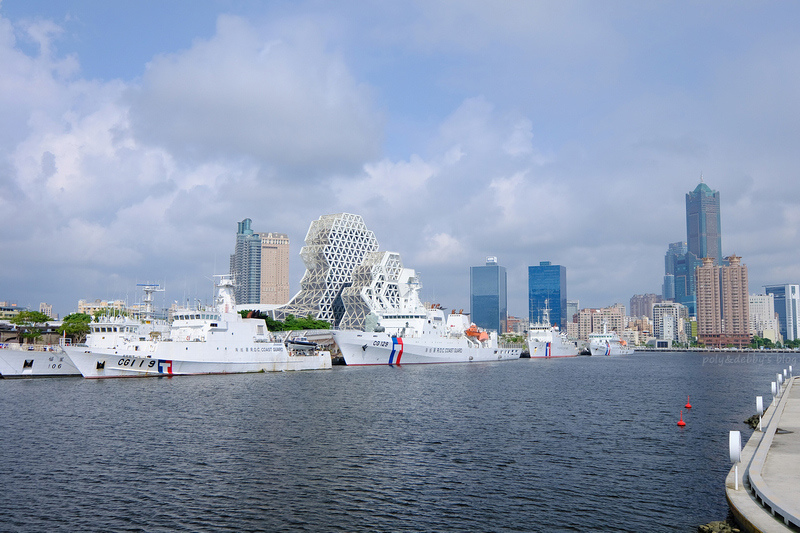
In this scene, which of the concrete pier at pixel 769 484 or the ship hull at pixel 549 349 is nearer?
the concrete pier at pixel 769 484

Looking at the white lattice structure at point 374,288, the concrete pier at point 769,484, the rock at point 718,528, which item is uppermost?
the white lattice structure at point 374,288

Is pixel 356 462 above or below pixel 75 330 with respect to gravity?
below

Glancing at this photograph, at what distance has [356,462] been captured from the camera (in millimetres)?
26344

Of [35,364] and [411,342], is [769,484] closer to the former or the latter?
[35,364]

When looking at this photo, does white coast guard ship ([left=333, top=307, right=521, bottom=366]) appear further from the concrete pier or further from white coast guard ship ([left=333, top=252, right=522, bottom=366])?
the concrete pier

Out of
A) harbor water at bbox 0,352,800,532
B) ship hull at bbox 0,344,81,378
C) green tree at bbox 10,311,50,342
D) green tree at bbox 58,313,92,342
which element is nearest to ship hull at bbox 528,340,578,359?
green tree at bbox 58,313,92,342

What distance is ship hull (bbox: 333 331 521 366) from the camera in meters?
91.8

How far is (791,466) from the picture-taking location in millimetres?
19141

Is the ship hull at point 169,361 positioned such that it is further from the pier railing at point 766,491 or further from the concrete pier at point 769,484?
the pier railing at point 766,491

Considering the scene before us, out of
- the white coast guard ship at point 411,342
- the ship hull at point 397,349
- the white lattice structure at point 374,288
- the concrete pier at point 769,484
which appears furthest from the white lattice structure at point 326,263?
the concrete pier at point 769,484

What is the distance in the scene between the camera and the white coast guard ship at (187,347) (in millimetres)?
62344

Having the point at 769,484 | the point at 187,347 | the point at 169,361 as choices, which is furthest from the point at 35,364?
the point at 769,484

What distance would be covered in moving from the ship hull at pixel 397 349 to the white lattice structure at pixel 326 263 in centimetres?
5466

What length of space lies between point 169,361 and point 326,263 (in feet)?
313
